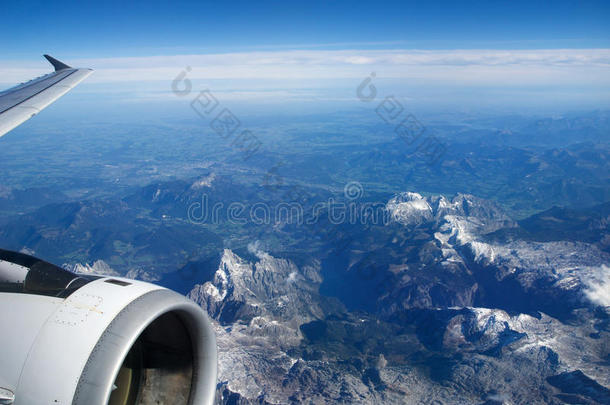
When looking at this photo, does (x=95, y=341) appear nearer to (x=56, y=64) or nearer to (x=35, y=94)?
(x=35, y=94)

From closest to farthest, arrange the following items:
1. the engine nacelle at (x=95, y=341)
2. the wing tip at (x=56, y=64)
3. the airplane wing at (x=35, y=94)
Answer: the engine nacelle at (x=95, y=341), the airplane wing at (x=35, y=94), the wing tip at (x=56, y=64)

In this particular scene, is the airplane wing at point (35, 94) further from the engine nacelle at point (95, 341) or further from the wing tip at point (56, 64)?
the engine nacelle at point (95, 341)

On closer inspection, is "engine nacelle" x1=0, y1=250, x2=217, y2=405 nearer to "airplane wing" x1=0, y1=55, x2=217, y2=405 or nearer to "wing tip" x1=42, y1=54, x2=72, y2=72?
"airplane wing" x1=0, y1=55, x2=217, y2=405

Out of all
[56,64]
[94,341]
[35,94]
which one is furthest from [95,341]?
[56,64]

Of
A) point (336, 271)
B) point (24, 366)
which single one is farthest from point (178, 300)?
point (336, 271)

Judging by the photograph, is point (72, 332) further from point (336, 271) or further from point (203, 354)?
point (336, 271)

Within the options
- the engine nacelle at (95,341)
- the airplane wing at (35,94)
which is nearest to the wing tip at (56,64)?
the airplane wing at (35,94)

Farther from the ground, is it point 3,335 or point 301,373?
point 3,335
